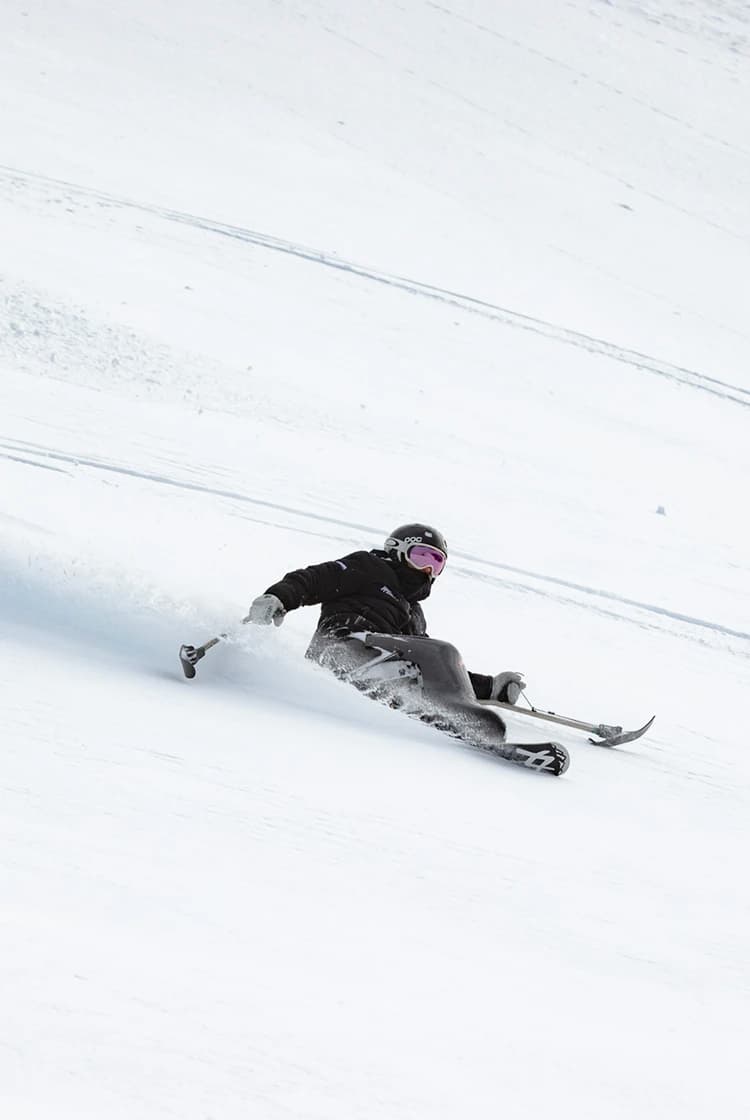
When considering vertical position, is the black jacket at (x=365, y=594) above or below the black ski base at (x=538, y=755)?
above

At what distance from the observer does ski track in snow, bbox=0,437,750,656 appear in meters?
8.16

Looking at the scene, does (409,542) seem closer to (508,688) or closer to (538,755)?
(508,688)

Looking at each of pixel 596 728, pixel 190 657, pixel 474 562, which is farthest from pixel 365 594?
pixel 474 562

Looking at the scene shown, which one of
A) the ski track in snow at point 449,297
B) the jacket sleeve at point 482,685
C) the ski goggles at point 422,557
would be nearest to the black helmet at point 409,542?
the ski goggles at point 422,557

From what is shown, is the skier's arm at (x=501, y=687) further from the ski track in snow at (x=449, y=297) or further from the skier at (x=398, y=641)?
the ski track in snow at (x=449, y=297)

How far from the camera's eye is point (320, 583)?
5414 millimetres

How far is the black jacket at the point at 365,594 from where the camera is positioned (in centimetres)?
538

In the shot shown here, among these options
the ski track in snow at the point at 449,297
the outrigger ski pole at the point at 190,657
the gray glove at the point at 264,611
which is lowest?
the outrigger ski pole at the point at 190,657

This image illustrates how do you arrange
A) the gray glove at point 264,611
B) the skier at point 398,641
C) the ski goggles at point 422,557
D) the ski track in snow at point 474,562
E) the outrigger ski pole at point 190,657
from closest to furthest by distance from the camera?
the outrigger ski pole at point 190,657
the skier at point 398,641
the gray glove at point 264,611
the ski goggles at point 422,557
the ski track in snow at point 474,562

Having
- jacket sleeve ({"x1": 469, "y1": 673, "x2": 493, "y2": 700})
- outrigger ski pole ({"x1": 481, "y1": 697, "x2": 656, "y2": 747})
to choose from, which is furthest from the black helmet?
outrigger ski pole ({"x1": 481, "y1": 697, "x2": 656, "y2": 747})

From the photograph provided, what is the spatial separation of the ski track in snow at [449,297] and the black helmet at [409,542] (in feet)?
31.5

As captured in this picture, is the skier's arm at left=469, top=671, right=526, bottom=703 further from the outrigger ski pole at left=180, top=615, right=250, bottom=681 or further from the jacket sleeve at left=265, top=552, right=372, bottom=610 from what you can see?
the outrigger ski pole at left=180, top=615, right=250, bottom=681

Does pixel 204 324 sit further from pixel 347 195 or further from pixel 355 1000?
pixel 355 1000

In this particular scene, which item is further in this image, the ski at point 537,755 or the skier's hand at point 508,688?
the skier's hand at point 508,688
